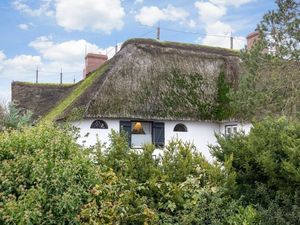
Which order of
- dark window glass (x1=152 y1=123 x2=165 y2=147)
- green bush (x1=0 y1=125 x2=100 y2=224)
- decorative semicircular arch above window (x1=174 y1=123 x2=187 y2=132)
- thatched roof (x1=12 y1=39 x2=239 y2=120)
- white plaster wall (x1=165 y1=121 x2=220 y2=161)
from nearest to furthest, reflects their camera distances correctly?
green bush (x1=0 y1=125 x2=100 y2=224) → thatched roof (x1=12 y1=39 x2=239 y2=120) → dark window glass (x1=152 y1=123 x2=165 y2=147) → white plaster wall (x1=165 y1=121 x2=220 y2=161) → decorative semicircular arch above window (x1=174 y1=123 x2=187 y2=132)

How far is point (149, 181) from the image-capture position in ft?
24.0

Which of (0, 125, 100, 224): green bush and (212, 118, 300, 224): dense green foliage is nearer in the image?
(0, 125, 100, 224): green bush

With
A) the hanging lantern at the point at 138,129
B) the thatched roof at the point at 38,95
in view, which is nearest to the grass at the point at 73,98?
the hanging lantern at the point at 138,129

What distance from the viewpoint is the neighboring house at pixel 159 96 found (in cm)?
2020

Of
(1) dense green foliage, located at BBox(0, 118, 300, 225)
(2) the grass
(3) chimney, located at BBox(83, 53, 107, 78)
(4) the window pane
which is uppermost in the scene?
(3) chimney, located at BBox(83, 53, 107, 78)

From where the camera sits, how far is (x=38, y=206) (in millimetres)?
5934

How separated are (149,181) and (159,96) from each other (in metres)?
14.5

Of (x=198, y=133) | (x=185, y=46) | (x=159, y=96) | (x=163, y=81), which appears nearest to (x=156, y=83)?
(x=163, y=81)

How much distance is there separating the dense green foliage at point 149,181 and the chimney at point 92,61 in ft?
69.0

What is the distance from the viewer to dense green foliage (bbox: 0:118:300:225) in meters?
6.17

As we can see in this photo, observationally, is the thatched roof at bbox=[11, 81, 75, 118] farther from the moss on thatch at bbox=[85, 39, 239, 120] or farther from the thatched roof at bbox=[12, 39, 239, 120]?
the moss on thatch at bbox=[85, 39, 239, 120]

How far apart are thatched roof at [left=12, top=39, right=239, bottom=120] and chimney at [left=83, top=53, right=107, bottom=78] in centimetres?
486

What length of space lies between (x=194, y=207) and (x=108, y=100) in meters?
13.7

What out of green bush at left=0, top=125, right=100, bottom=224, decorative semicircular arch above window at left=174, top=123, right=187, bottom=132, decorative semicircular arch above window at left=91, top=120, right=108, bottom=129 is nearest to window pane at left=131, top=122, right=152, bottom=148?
decorative semicircular arch above window at left=174, top=123, right=187, bottom=132
